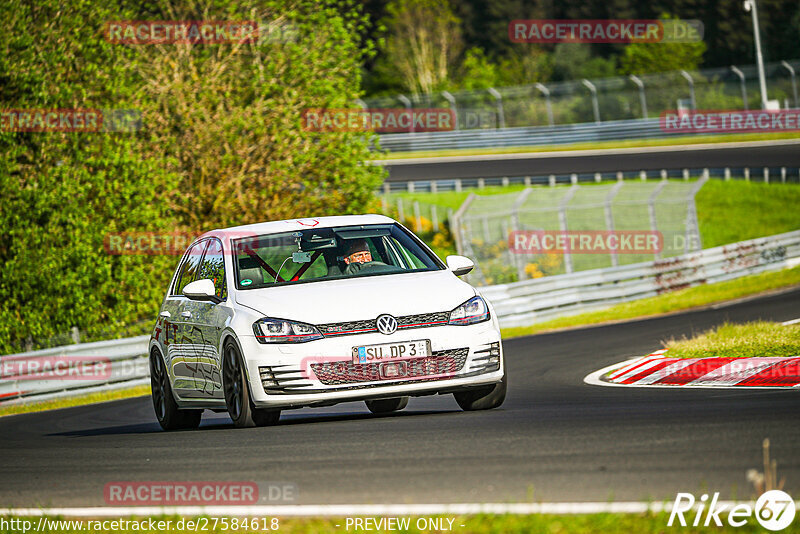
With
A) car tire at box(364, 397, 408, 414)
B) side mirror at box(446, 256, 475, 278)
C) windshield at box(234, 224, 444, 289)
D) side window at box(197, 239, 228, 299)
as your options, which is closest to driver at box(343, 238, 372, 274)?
windshield at box(234, 224, 444, 289)

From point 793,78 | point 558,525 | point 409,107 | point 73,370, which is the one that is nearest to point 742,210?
point 793,78

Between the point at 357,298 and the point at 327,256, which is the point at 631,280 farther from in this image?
the point at 357,298

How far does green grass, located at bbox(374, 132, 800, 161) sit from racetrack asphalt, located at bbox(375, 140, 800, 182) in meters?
1.31

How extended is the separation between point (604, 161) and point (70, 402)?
3204 centimetres

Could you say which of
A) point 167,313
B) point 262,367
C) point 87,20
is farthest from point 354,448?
point 87,20

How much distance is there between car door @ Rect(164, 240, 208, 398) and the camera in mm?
10438

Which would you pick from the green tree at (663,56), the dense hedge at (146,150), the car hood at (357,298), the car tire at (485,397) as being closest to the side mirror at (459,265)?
the car hood at (357,298)

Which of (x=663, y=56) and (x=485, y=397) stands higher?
(x=663, y=56)

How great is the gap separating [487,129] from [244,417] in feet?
159

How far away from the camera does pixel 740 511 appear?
5.09 m

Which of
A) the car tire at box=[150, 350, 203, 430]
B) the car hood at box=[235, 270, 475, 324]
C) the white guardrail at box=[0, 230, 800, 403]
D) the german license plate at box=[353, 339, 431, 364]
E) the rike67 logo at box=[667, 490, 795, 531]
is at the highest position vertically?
the car hood at box=[235, 270, 475, 324]

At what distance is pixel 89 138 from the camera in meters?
24.9

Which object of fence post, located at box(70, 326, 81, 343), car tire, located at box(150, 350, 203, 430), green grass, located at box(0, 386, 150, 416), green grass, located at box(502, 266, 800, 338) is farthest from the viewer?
green grass, located at box(502, 266, 800, 338)

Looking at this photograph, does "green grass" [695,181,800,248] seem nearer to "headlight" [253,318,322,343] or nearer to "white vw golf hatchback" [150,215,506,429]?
"white vw golf hatchback" [150,215,506,429]
